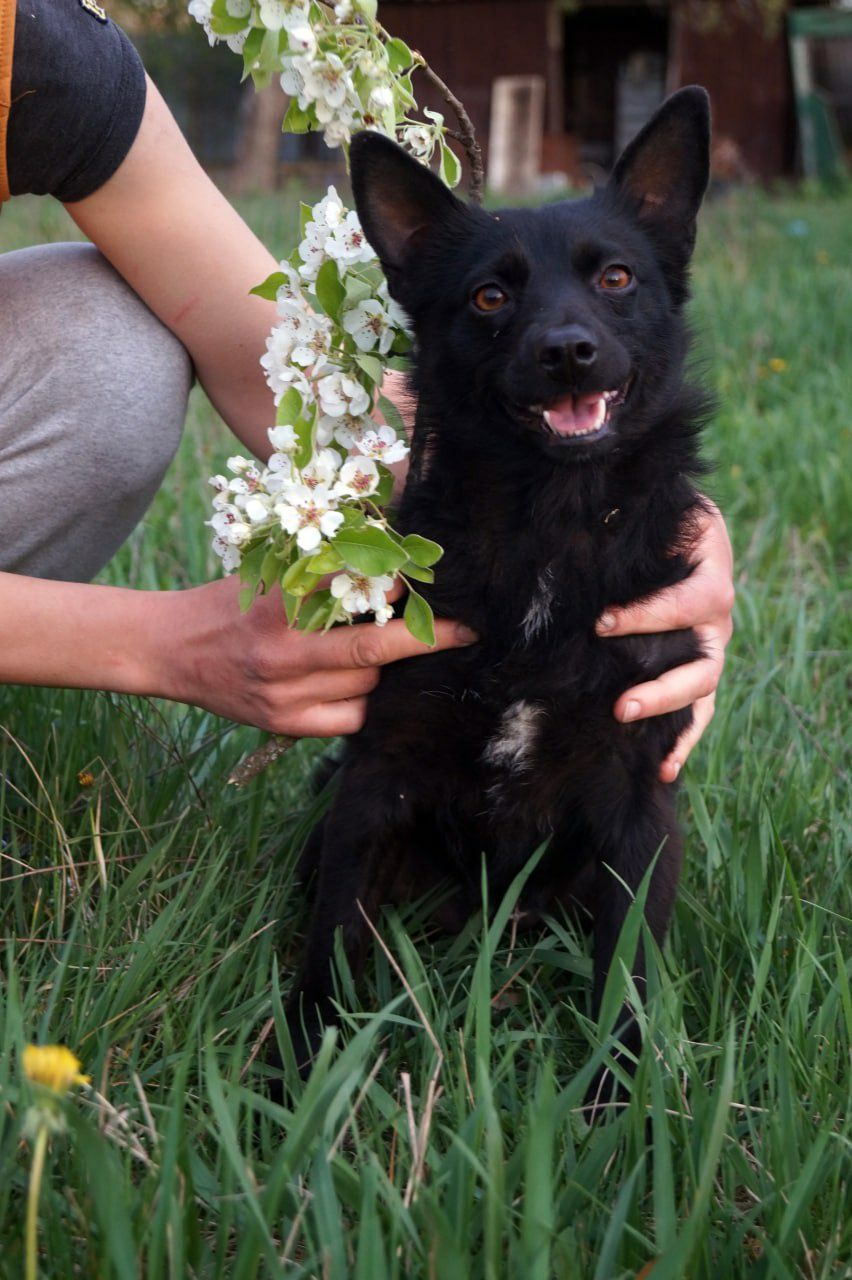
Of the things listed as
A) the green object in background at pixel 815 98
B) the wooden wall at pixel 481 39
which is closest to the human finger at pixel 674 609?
the green object in background at pixel 815 98

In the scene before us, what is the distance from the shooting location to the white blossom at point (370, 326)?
1591mm

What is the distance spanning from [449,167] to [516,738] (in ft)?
2.65

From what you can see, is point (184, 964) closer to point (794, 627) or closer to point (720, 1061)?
point (720, 1061)

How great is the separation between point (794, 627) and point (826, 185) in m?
12.0

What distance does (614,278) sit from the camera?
5.66 ft

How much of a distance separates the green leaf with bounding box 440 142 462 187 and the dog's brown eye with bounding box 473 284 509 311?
17 cm

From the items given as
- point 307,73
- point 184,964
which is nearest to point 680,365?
point 307,73

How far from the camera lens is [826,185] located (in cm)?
1332

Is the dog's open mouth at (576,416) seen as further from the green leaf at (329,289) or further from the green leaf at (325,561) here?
the green leaf at (325,561)

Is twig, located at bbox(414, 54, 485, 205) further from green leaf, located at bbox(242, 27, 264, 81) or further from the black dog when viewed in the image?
green leaf, located at bbox(242, 27, 264, 81)

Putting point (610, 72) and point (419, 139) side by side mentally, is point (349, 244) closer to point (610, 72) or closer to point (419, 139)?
point (419, 139)

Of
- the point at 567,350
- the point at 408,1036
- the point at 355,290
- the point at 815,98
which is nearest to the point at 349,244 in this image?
the point at 355,290

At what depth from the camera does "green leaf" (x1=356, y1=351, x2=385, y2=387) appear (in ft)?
5.08

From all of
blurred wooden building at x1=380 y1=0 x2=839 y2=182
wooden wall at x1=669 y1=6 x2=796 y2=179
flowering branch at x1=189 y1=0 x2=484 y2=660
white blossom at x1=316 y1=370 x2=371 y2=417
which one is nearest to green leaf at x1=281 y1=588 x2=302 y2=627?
flowering branch at x1=189 y1=0 x2=484 y2=660
